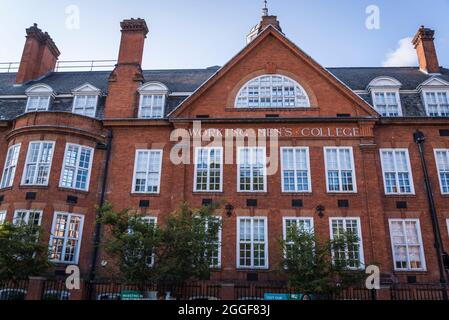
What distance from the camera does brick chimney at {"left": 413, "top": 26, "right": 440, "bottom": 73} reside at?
92.1ft

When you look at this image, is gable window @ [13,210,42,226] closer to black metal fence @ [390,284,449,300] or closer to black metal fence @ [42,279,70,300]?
black metal fence @ [42,279,70,300]

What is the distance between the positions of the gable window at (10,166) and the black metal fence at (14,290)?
6093 mm

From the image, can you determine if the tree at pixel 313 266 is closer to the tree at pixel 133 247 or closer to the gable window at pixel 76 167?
the tree at pixel 133 247

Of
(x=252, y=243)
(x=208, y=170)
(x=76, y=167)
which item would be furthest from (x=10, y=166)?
(x=252, y=243)

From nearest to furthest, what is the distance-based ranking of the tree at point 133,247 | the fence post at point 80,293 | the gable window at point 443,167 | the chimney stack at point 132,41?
the tree at point 133,247 < the fence post at point 80,293 < the gable window at point 443,167 < the chimney stack at point 132,41

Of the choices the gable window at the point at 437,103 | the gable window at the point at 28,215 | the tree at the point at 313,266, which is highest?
the gable window at the point at 437,103

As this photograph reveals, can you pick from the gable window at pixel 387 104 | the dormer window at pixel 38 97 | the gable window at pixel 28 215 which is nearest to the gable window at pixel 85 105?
the dormer window at pixel 38 97

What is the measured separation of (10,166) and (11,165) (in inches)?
4.5

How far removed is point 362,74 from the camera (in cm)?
2888

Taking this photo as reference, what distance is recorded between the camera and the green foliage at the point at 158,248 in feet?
52.5

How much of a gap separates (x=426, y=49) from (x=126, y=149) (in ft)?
74.3

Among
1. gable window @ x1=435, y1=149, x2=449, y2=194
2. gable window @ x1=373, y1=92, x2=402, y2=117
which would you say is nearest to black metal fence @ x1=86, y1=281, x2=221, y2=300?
gable window @ x1=435, y1=149, x2=449, y2=194

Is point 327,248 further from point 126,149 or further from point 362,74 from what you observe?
point 362,74

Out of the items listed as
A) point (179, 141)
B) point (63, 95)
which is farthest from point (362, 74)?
point (63, 95)
